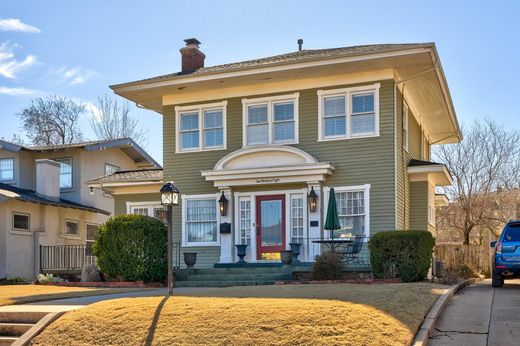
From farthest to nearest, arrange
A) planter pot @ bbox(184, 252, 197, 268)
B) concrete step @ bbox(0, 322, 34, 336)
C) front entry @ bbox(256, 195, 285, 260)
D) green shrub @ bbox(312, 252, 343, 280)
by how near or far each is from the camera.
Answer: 1. front entry @ bbox(256, 195, 285, 260)
2. planter pot @ bbox(184, 252, 197, 268)
3. green shrub @ bbox(312, 252, 343, 280)
4. concrete step @ bbox(0, 322, 34, 336)

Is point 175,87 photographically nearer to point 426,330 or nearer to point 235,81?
point 235,81

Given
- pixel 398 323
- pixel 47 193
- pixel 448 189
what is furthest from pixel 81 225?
pixel 398 323

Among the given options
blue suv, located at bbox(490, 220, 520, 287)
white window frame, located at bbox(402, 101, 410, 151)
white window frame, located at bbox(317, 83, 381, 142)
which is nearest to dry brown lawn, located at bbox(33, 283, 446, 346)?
blue suv, located at bbox(490, 220, 520, 287)

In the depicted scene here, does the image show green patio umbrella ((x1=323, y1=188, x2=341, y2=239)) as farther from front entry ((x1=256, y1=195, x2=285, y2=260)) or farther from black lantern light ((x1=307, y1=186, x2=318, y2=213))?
front entry ((x1=256, y1=195, x2=285, y2=260))

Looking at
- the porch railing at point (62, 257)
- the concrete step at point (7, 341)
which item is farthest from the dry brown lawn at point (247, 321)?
the porch railing at point (62, 257)

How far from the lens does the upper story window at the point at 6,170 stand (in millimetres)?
27516

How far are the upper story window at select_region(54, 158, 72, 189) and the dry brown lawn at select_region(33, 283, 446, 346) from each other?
18672mm

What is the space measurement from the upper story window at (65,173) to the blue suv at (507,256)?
62.0ft

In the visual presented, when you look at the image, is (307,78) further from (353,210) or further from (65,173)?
(65,173)

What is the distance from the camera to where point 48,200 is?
25.2m

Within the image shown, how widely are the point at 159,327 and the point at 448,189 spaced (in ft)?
87.2

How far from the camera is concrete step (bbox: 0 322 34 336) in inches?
388

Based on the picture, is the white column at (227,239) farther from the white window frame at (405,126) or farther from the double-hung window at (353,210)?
the white window frame at (405,126)

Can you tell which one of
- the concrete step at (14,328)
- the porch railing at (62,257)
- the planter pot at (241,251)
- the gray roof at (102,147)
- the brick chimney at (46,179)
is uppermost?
the gray roof at (102,147)
